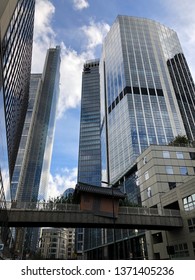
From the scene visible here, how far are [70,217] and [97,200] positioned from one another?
503 cm

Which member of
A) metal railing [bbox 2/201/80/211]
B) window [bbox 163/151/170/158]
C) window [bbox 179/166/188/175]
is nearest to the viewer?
metal railing [bbox 2/201/80/211]

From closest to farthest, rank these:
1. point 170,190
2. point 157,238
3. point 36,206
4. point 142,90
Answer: point 36,206 < point 170,190 < point 157,238 < point 142,90

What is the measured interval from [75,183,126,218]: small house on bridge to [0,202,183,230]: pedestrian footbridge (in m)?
0.52

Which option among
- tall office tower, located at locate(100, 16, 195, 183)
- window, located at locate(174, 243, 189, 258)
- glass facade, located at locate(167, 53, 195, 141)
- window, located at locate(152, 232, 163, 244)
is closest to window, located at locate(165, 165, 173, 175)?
window, located at locate(152, 232, 163, 244)

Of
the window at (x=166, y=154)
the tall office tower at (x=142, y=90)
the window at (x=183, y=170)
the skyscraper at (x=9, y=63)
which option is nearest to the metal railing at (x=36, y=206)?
the skyscraper at (x=9, y=63)

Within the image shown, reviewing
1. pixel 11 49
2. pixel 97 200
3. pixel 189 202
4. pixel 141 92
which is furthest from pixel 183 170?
pixel 141 92

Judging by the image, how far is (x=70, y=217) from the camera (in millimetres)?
31250

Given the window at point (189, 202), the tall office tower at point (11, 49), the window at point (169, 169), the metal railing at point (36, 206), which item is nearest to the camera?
the tall office tower at point (11, 49)

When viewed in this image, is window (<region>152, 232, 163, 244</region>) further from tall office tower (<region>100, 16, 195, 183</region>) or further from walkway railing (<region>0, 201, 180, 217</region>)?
tall office tower (<region>100, 16, 195, 183</region>)

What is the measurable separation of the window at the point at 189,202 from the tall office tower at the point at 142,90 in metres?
62.8

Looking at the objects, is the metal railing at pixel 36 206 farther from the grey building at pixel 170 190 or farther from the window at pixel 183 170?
the window at pixel 183 170

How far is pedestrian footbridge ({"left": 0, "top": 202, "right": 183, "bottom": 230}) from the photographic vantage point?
30141 millimetres

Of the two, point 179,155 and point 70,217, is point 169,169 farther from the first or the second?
point 70,217

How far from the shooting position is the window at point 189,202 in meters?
35.8
